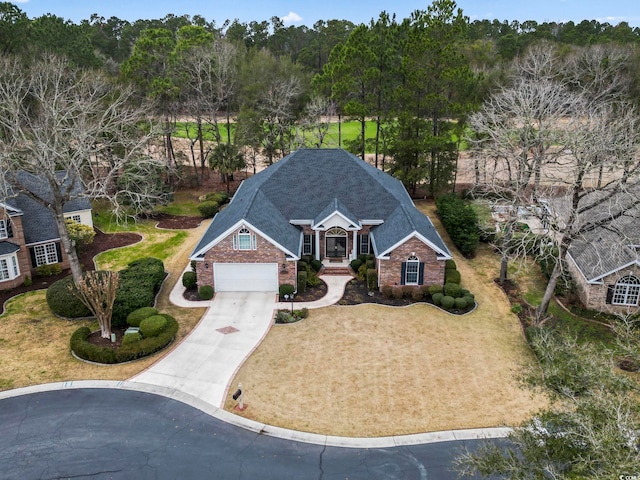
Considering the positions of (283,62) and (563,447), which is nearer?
(563,447)

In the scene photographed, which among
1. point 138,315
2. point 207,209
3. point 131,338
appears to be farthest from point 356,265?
point 207,209

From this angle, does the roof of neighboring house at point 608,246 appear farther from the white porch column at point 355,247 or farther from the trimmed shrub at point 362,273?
the white porch column at point 355,247

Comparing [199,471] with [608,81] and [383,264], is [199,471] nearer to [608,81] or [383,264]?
[383,264]

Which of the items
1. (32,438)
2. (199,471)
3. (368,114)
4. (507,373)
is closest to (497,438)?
(507,373)

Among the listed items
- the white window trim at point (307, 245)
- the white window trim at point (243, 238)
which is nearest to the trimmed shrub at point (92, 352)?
the white window trim at point (243, 238)

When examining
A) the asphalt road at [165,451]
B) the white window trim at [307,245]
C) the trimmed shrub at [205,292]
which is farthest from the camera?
the white window trim at [307,245]

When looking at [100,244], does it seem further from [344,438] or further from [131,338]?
[344,438]

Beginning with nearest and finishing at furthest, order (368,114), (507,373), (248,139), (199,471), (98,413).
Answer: (199,471) → (98,413) → (507,373) → (368,114) → (248,139)
